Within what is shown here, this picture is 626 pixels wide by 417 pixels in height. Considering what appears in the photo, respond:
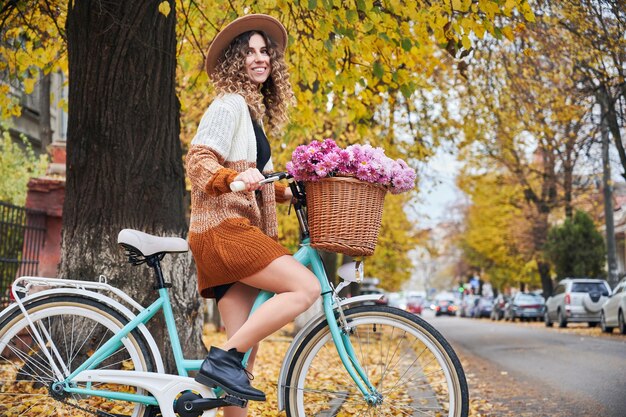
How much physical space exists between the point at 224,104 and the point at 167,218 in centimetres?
245

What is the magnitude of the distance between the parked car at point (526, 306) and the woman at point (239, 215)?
3759 cm

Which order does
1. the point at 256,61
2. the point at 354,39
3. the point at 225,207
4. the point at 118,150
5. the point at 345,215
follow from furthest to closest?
1. the point at 354,39
2. the point at 118,150
3. the point at 256,61
4. the point at 225,207
5. the point at 345,215

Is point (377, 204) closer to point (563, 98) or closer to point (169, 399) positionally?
point (169, 399)

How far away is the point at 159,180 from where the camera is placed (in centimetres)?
629

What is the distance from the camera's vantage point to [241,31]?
169 inches

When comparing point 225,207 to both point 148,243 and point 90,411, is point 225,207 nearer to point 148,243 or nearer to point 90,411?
point 148,243

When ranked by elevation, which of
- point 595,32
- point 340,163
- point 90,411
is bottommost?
point 90,411

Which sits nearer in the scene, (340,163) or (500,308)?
(340,163)

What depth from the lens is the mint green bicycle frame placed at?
4035 millimetres

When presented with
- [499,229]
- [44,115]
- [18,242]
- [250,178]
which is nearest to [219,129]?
[250,178]

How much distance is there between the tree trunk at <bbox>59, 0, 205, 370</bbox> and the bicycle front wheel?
7.32ft

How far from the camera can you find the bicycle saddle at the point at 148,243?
4090 mm

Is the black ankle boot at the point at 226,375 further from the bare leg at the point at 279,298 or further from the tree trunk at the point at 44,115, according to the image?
the tree trunk at the point at 44,115

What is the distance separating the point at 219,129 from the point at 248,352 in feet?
3.61
